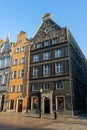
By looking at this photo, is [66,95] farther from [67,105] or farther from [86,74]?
[86,74]

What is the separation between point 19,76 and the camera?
1366 inches

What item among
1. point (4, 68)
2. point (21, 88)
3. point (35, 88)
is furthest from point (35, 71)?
point (4, 68)

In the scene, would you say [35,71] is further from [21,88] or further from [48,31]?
[48,31]

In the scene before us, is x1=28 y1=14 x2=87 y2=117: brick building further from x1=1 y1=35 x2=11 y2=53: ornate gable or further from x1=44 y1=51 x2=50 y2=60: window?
x1=1 y1=35 x2=11 y2=53: ornate gable

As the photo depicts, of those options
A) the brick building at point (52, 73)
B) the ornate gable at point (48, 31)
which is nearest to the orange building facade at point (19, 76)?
the brick building at point (52, 73)

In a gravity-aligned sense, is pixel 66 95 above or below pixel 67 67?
below

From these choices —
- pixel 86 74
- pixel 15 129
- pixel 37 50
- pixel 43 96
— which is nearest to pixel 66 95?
pixel 43 96

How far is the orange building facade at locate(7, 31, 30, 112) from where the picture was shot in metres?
32.3

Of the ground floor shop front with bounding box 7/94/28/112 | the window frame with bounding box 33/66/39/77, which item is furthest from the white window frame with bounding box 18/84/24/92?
the window frame with bounding box 33/66/39/77

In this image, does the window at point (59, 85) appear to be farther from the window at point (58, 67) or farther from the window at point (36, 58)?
the window at point (36, 58)

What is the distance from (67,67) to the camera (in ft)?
91.5

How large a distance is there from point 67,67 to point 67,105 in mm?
6984

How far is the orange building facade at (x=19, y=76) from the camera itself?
32.3 metres

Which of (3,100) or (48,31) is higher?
(48,31)
